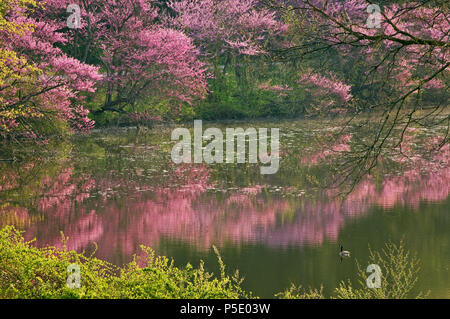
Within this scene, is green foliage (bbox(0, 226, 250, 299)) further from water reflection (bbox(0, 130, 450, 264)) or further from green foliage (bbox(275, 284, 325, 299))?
water reflection (bbox(0, 130, 450, 264))

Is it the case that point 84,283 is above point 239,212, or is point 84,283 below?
below

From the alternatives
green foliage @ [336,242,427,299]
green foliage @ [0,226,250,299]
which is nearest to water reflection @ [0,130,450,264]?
green foliage @ [336,242,427,299]

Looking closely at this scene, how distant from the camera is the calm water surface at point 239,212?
10625 mm

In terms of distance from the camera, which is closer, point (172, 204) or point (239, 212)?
point (239, 212)

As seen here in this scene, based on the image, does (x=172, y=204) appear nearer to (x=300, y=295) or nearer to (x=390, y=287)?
(x=300, y=295)

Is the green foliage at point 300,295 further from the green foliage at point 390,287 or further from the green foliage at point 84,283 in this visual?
the green foliage at point 84,283

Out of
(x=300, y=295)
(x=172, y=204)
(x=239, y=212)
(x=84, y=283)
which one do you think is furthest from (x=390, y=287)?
(x=172, y=204)

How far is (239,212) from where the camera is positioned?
13930mm

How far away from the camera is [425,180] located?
16.5 metres

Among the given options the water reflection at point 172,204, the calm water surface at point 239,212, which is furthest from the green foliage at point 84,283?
the water reflection at point 172,204

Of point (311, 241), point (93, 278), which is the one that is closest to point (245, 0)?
point (311, 241)

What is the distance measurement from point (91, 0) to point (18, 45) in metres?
5.27

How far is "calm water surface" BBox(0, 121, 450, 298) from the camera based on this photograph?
418 inches
